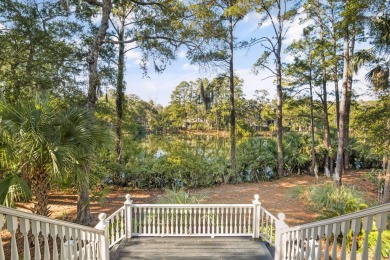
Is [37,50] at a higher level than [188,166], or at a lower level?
higher

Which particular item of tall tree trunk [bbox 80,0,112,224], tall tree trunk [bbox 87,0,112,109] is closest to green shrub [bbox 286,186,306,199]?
tall tree trunk [bbox 80,0,112,224]

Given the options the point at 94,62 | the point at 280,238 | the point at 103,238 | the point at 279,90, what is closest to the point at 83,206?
the point at 103,238

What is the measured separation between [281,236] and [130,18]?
23.3 feet

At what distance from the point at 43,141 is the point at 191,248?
2856 mm

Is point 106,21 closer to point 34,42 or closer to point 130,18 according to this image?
point 34,42

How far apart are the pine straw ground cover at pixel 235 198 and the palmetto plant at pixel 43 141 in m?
1.42

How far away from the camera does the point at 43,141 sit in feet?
10.7

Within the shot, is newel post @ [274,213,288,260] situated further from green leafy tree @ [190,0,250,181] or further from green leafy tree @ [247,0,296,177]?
green leafy tree @ [247,0,296,177]

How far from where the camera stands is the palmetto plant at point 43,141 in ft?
10.6

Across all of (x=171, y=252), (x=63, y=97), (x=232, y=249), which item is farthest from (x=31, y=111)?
(x=232, y=249)

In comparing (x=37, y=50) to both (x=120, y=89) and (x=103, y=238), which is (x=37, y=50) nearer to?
(x=120, y=89)

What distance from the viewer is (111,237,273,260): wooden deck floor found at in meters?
3.69

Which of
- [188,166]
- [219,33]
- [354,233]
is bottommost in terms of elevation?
[188,166]

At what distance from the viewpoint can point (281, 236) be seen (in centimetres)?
296
